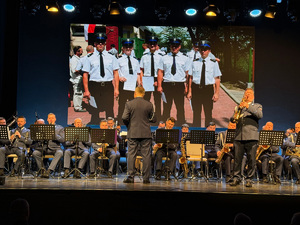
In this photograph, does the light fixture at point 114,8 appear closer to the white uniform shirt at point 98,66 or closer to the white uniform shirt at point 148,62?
the white uniform shirt at point 98,66

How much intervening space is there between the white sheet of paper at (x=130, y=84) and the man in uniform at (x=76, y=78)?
1.60 metres

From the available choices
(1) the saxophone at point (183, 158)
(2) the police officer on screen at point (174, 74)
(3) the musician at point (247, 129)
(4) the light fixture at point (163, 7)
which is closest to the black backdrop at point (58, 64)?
(2) the police officer on screen at point (174, 74)

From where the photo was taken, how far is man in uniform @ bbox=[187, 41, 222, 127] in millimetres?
13281

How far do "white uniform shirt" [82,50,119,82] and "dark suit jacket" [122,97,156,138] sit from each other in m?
4.97

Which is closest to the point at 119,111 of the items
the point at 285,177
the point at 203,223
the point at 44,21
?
the point at 44,21

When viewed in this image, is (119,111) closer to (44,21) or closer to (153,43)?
(153,43)

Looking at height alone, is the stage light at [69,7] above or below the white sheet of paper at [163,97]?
above

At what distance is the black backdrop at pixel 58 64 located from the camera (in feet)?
43.4

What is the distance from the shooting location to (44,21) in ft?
43.8

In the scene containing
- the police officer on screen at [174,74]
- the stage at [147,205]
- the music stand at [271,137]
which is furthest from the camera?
the police officer on screen at [174,74]

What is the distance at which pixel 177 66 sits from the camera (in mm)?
13312

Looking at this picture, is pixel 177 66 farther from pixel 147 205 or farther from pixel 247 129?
pixel 147 205

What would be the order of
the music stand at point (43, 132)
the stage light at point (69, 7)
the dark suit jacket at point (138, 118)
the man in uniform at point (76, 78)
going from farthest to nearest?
the man in uniform at point (76, 78) < the stage light at point (69, 7) < the music stand at point (43, 132) < the dark suit jacket at point (138, 118)

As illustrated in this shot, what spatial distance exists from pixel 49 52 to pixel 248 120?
26.5 ft
